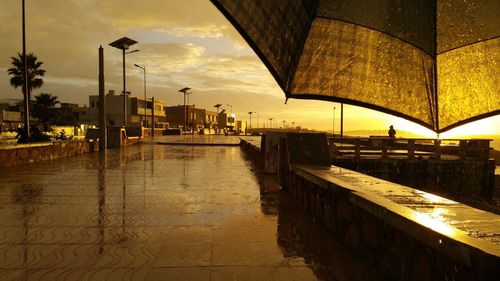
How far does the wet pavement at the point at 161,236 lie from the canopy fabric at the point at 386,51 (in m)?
2.38

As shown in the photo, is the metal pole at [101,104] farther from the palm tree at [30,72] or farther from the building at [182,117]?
the building at [182,117]

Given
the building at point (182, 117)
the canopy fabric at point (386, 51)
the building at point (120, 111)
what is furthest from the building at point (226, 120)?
the canopy fabric at point (386, 51)

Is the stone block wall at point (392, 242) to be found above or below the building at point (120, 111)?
below

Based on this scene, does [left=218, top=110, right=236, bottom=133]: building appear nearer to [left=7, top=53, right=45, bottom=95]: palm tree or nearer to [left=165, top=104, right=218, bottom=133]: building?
[left=165, top=104, right=218, bottom=133]: building

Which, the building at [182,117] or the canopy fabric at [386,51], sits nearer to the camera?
the canopy fabric at [386,51]

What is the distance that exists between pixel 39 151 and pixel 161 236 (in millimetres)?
14898

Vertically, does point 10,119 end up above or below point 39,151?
above

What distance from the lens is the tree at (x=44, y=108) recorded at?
220 ft

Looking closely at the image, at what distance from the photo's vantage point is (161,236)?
5.92 m

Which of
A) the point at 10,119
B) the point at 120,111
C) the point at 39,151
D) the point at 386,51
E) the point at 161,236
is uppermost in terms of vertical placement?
the point at 120,111

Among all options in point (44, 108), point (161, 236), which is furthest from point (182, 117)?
point (161, 236)

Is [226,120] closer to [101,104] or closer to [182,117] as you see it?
[182,117]

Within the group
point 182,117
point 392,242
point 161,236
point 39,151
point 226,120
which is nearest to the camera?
point 392,242

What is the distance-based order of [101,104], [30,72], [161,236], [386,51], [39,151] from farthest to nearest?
[30,72] → [101,104] → [39,151] → [386,51] → [161,236]
